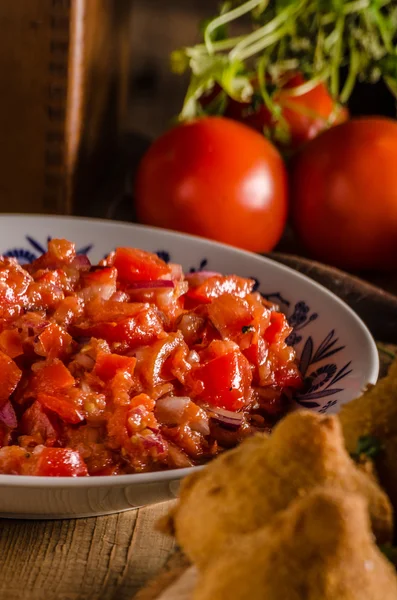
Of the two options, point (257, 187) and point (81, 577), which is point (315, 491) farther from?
point (257, 187)

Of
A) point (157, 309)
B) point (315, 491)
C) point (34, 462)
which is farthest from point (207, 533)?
point (157, 309)

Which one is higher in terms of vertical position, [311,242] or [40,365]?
[40,365]

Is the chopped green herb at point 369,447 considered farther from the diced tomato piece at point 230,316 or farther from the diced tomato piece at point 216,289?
the diced tomato piece at point 216,289

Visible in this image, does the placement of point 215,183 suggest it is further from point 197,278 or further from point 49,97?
point 197,278

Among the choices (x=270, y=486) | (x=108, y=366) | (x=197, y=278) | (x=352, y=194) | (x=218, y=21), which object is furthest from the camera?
(x=218, y=21)

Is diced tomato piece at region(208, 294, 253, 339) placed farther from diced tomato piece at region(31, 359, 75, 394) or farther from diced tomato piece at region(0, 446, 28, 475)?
A: diced tomato piece at region(0, 446, 28, 475)

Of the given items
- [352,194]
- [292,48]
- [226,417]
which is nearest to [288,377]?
[226,417]

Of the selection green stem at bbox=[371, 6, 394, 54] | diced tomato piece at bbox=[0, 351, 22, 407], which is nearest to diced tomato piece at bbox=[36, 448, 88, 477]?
Result: diced tomato piece at bbox=[0, 351, 22, 407]
